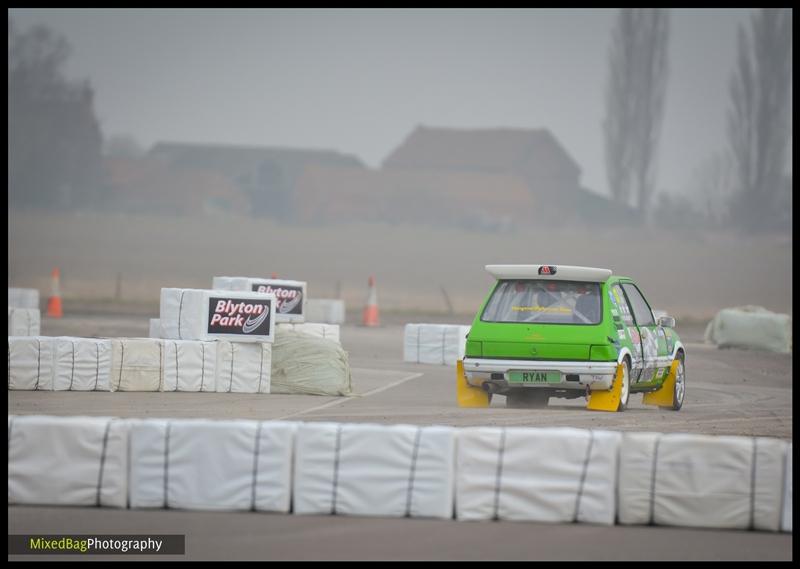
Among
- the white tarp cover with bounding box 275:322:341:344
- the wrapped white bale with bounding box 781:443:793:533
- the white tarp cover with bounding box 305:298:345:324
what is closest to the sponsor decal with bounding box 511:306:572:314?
the white tarp cover with bounding box 275:322:341:344

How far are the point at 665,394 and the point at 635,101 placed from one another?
66872mm

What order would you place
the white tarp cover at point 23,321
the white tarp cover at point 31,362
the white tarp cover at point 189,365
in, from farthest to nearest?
the white tarp cover at point 23,321 < the white tarp cover at point 189,365 < the white tarp cover at point 31,362

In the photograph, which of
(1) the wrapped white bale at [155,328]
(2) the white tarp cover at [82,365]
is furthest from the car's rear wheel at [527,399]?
(1) the wrapped white bale at [155,328]

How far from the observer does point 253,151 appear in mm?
83688

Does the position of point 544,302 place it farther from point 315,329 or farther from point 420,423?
point 315,329

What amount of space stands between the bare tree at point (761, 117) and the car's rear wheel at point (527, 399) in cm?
6290

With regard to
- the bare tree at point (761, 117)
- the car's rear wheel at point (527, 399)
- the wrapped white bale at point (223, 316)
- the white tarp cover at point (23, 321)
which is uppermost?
the bare tree at point (761, 117)

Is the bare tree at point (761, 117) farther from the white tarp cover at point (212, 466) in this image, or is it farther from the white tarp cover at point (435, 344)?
the white tarp cover at point (212, 466)

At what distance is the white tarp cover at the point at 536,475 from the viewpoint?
28.1 ft

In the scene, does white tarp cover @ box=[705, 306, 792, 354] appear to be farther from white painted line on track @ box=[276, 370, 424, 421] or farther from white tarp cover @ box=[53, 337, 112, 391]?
white tarp cover @ box=[53, 337, 112, 391]

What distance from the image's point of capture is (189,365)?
17250 mm

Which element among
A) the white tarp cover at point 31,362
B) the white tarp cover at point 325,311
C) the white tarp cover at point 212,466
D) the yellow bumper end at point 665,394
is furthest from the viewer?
the white tarp cover at point 325,311

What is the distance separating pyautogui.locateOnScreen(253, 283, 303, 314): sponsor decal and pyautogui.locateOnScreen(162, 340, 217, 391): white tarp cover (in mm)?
4156

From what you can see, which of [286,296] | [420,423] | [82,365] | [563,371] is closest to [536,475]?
[420,423]
